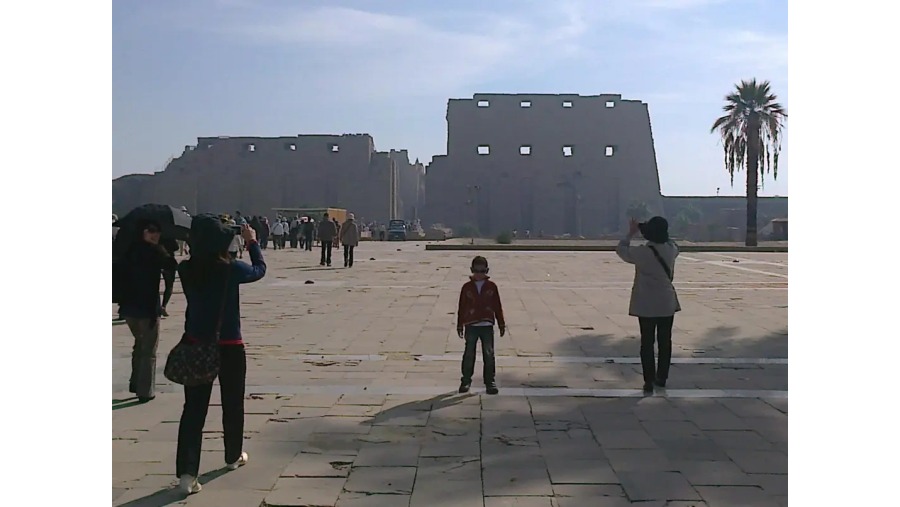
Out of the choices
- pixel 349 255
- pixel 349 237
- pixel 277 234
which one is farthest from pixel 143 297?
pixel 277 234

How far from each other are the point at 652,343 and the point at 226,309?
126 inches

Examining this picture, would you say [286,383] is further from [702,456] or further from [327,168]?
[327,168]

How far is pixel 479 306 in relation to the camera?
5.71 m

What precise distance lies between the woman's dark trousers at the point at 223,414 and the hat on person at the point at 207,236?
1.63 ft

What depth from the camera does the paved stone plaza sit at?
368 cm

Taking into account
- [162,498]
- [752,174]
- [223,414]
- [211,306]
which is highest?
[752,174]

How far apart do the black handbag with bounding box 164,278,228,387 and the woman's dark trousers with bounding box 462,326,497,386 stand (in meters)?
2.28

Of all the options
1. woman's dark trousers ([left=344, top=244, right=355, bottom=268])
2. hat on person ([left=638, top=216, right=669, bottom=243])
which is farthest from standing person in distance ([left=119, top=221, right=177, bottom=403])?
woman's dark trousers ([left=344, top=244, right=355, bottom=268])

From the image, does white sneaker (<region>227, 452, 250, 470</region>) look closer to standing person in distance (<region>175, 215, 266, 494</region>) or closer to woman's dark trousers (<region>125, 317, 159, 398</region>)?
standing person in distance (<region>175, 215, 266, 494</region>)

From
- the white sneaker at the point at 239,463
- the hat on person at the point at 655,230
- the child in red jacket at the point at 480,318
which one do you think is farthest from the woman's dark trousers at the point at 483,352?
the white sneaker at the point at 239,463

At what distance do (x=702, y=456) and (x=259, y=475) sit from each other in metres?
2.25

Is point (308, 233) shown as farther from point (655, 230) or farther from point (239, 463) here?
point (239, 463)

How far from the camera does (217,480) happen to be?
3.80m

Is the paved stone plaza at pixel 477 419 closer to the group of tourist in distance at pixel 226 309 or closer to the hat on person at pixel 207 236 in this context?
the group of tourist in distance at pixel 226 309
